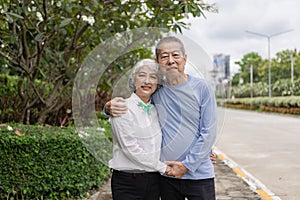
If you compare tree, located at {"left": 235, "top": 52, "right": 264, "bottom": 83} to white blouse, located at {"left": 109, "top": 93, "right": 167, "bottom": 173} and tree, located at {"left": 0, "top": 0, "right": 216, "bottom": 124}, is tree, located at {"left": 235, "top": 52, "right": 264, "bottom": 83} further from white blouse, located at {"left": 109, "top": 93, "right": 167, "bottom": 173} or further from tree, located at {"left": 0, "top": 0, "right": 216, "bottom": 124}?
white blouse, located at {"left": 109, "top": 93, "right": 167, "bottom": 173}

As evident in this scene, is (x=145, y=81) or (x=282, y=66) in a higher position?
(x=282, y=66)

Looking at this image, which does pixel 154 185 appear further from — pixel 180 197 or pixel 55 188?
pixel 55 188

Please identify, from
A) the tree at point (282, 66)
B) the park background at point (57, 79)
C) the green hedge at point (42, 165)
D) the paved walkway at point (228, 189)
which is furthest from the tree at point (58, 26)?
the tree at point (282, 66)

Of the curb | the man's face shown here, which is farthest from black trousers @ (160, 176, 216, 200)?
the curb

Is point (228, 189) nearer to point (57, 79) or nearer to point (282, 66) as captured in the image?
point (57, 79)

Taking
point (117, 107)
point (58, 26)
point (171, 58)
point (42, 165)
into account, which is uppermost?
point (58, 26)

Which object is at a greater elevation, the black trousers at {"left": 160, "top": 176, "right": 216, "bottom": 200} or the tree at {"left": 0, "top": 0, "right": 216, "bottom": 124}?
the tree at {"left": 0, "top": 0, "right": 216, "bottom": 124}

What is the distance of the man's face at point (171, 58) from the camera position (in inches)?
95.9

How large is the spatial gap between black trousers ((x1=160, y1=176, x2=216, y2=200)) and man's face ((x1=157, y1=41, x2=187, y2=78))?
0.63m

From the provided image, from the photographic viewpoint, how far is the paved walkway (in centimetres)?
514

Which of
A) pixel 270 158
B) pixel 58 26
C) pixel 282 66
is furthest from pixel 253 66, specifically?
pixel 58 26

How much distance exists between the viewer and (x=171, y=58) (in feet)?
7.97

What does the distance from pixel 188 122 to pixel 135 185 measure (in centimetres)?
47


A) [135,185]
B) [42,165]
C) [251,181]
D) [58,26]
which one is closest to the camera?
[135,185]
